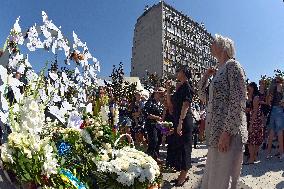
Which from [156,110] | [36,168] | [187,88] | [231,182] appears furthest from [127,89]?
[36,168]

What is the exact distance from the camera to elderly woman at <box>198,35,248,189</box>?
3.53 m

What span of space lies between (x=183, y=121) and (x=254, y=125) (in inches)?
110

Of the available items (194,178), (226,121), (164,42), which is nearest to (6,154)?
(226,121)

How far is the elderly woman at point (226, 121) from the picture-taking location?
353cm

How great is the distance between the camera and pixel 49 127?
2.46m

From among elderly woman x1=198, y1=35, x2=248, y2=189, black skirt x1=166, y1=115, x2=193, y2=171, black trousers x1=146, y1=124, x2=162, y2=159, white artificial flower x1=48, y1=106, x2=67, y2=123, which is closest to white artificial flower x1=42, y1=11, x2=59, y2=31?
white artificial flower x1=48, y1=106, x2=67, y2=123

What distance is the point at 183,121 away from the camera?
5723mm

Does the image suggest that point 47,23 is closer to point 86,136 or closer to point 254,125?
point 86,136

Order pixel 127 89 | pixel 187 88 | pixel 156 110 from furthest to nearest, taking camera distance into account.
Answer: pixel 127 89, pixel 156 110, pixel 187 88

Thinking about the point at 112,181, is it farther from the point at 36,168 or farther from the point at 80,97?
the point at 80,97

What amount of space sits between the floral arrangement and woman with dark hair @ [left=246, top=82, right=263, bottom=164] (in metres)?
5.61

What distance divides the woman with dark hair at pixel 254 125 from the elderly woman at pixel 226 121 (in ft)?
13.9

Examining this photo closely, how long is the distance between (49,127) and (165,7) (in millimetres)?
86557

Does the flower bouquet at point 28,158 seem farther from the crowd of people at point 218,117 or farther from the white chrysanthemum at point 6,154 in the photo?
the crowd of people at point 218,117
